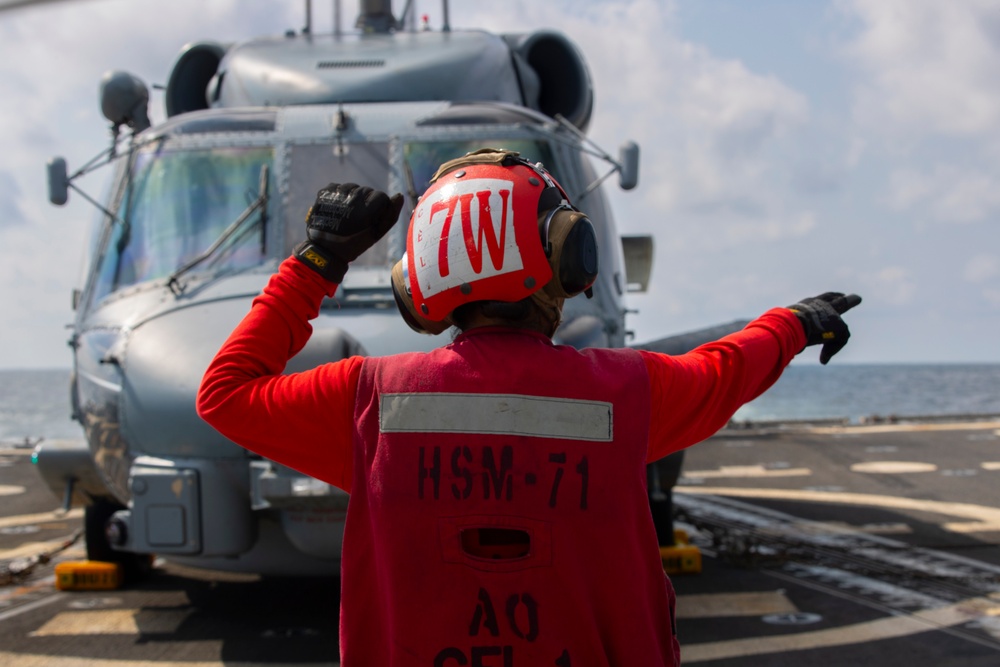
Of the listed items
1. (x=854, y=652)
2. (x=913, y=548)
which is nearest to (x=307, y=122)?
(x=854, y=652)

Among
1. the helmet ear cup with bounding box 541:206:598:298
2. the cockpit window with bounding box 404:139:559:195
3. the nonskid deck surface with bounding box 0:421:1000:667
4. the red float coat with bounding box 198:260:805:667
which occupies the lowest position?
the nonskid deck surface with bounding box 0:421:1000:667

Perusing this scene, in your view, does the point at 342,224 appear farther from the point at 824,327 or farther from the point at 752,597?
the point at 752,597

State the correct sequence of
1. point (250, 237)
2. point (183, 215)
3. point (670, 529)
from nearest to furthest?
point (250, 237) → point (183, 215) → point (670, 529)

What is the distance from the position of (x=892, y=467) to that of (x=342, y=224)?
38.7ft

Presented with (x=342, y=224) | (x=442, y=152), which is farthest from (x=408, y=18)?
(x=342, y=224)

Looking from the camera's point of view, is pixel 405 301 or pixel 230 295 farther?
pixel 230 295

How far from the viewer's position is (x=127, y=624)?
586 centimetres

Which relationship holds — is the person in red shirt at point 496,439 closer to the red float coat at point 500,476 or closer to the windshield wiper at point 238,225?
the red float coat at point 500,476

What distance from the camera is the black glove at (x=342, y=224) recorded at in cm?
210

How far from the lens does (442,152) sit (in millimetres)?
5832

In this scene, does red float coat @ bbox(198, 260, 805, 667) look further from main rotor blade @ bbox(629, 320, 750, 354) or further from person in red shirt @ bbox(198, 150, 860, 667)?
main rotor blade @ bbox(629, 320, 750, 354)

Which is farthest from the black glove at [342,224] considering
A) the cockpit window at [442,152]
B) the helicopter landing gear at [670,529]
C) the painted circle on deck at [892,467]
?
the painted circle on deck at [892,467]

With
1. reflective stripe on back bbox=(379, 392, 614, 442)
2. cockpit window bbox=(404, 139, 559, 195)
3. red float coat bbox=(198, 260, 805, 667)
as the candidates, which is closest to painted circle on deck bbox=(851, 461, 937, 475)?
cockpit window bbox=(404, 139, 559, 195)

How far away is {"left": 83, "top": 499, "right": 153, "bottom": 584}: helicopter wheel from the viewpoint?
6.74 meters
